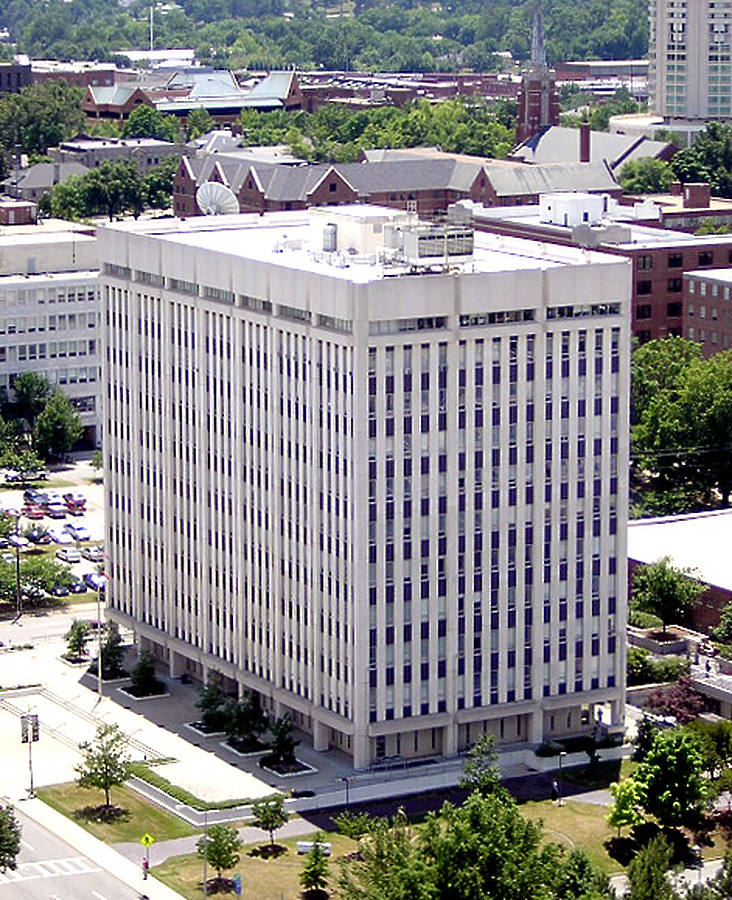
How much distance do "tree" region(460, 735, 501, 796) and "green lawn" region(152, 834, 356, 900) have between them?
6429mm

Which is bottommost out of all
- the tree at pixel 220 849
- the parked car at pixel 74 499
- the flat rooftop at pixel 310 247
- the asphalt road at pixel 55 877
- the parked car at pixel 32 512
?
the asphalt road at pixel 55 877

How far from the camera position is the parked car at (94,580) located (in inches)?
6650

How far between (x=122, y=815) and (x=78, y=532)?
59.0 metres

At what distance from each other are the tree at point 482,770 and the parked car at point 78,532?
59770mm

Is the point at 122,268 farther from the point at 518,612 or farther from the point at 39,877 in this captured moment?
the point at 39,877

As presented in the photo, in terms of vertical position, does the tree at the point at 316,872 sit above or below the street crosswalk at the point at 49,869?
above

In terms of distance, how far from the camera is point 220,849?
11781 centimetres

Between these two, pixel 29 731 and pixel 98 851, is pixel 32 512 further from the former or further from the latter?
pixel 98 851

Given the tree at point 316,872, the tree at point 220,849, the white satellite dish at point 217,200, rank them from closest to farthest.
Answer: the tree at point 316,872
the tree at point 220,849
the white satellite dish at point 217,200

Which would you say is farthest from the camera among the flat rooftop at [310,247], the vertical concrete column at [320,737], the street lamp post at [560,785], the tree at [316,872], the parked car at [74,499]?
the parked car at [74,499]

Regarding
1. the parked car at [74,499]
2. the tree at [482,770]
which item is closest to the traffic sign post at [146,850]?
the tree at [482,770]

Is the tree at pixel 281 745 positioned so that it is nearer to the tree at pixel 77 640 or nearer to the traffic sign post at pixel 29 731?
the traffic sign post at pixel 29 731

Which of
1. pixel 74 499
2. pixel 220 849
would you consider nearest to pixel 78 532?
pixel 74 499

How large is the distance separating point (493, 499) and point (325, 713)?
13.2 m
